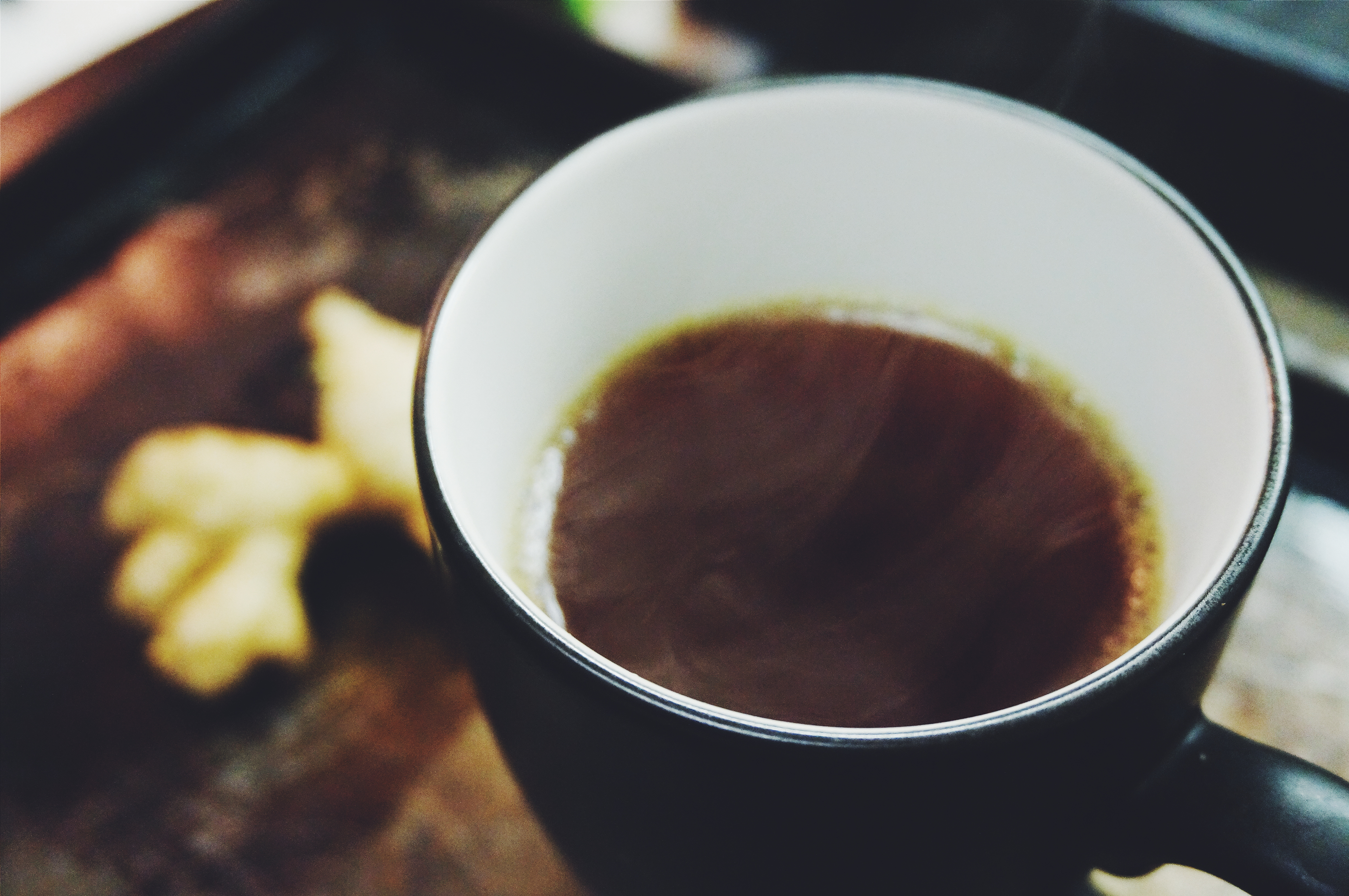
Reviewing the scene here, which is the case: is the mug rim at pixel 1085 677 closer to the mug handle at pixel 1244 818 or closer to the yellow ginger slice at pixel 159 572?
the mug handle at pixel 1244 818

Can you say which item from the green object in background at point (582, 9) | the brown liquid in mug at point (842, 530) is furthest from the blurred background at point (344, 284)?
the brown liquid in mug at point (842, 530)

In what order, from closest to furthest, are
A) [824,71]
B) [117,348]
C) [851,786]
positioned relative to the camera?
[851,786] < [117,348] < [824,71]

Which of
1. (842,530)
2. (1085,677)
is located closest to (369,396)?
(842,530)

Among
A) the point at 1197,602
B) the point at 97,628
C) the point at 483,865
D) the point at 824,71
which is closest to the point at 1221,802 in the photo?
the point at 1197,602

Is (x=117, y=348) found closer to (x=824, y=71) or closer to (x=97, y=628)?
(x=97, y=628)

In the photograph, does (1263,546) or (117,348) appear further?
(117,348)
